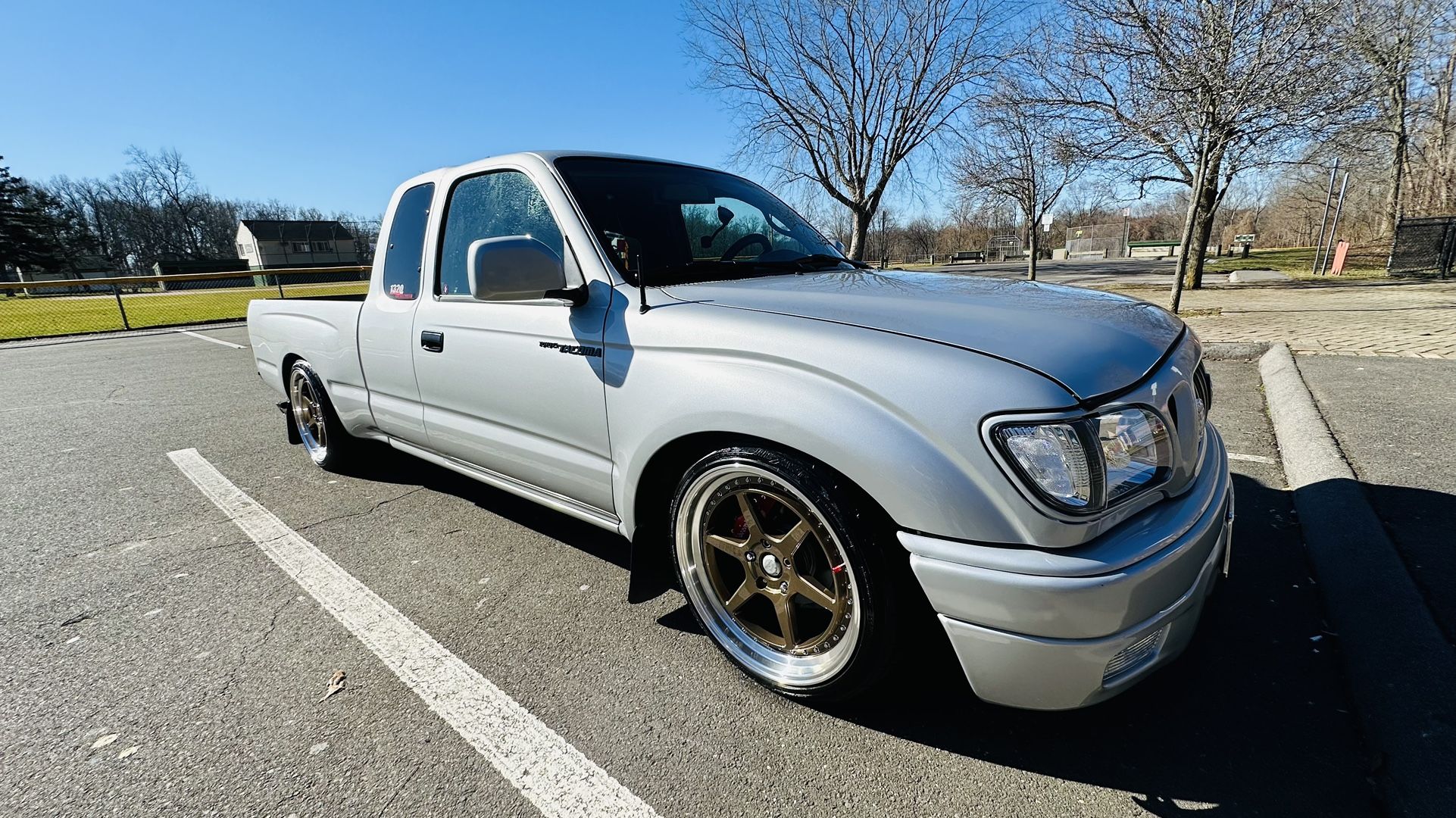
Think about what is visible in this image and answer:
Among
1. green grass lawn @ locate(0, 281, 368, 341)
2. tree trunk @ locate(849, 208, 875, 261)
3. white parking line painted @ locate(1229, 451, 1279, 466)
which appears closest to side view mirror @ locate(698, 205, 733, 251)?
white parking line painted @ locate(1229, 451, 1279, 466)

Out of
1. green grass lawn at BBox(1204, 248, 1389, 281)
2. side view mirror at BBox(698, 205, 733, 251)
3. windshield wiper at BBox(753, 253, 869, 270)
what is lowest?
green grass lawn at BBox(1204, 248, 1389, 281)

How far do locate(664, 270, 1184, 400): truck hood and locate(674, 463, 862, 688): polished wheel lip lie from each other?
516 mm

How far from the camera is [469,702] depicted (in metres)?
2.08

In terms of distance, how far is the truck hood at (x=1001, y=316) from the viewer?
64.9 inches

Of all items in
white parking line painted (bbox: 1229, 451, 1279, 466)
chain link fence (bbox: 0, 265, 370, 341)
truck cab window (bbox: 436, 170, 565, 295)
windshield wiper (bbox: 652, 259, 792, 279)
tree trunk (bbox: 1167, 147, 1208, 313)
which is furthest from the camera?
chain link fence (bbox: 0, 265, 370, 341)

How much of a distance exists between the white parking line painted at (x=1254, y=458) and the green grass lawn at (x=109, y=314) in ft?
45.8

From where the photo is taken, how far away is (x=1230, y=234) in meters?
64.2

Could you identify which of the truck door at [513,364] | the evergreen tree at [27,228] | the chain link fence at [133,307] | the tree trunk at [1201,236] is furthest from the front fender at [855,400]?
the evergreen tree at [27,228]

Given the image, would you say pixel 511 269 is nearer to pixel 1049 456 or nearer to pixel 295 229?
pixel 1049 456

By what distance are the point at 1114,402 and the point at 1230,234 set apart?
266 ft

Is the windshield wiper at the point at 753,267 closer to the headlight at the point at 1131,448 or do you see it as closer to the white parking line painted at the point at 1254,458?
the headlight at the point at 1131,448

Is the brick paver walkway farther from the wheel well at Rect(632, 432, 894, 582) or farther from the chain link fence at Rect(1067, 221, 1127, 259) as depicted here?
the chain link fence at Rect(1067, 221, 1127, 259)

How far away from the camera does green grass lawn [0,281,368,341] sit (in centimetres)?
1700

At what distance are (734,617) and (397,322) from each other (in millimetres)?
2292
